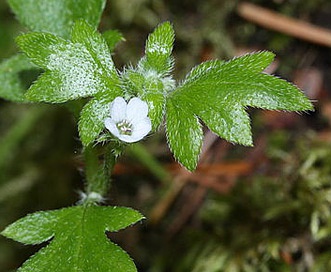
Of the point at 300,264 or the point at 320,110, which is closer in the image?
the point at 300,264

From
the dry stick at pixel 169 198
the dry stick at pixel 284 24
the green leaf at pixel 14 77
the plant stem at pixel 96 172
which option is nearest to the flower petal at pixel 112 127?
the plant stem at pixel 96 172

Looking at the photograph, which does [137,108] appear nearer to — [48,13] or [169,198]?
[48,13]

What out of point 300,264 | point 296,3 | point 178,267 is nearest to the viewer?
point 300,264

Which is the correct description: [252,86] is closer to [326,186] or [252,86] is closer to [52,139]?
[326,186]

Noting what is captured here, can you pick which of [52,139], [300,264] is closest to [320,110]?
[300,264]

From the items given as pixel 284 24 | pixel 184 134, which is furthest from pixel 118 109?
pixel 284 24

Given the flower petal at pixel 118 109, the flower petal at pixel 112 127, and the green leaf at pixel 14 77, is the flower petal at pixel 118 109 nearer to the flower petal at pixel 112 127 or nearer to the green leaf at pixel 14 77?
the flower petal at pixel 112 127

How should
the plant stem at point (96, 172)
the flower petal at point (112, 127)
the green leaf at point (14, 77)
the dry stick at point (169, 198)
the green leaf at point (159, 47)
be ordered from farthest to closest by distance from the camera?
the dry stick at point (169, 198), the green leaf at point (14, 77), the plant stem at point (96, 172), the green leaf at point (159, 47), the flower petal at point (112, 127)

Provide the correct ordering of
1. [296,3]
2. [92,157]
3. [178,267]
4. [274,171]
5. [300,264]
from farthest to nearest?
[296,3] < [274,171] < [178,267] < [300,264] < [92,157]
